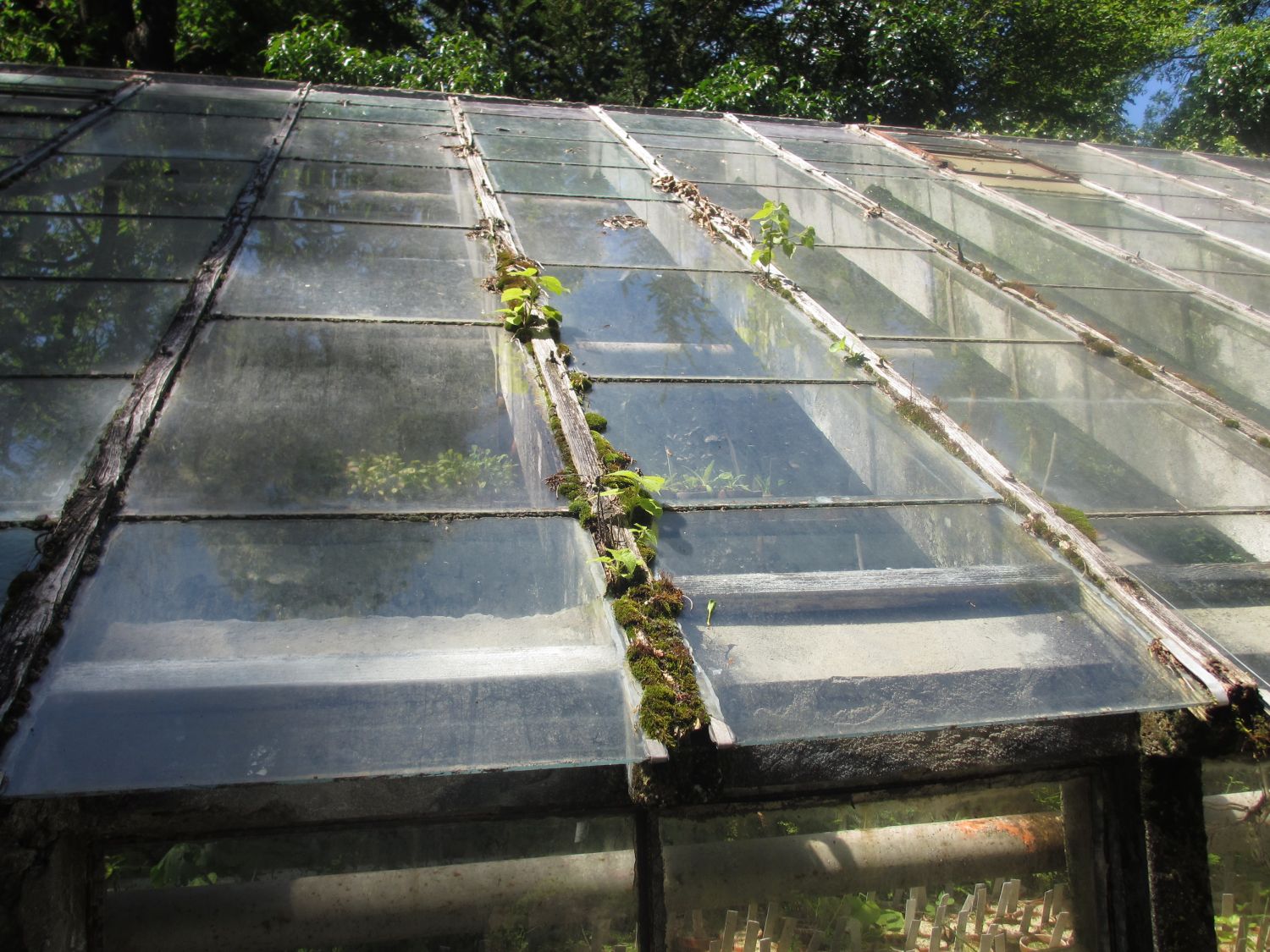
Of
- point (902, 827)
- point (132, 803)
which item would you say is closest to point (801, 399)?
point (902, 827)

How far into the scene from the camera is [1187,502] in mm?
3090

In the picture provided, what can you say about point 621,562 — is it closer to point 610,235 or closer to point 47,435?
point 47,435

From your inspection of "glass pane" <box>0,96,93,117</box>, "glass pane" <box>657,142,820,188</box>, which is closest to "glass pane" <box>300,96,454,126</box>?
"glass pane" <box>0,96,93,117</box>

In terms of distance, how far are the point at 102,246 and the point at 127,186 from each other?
100cm

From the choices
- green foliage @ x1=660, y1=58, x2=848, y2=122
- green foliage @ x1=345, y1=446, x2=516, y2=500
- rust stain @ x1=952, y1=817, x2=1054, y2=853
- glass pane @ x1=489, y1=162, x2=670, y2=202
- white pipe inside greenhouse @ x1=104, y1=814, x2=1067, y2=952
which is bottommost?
rust stain @ x1=952, y1=817, x2=1054, y2=853

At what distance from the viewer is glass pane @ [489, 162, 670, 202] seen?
18.6 ft

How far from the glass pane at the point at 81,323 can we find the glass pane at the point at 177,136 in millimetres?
2254

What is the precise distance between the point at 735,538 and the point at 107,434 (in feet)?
6.05

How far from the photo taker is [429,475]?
2.67 meters

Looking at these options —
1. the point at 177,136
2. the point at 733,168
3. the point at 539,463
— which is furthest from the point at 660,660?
the point at 177,136

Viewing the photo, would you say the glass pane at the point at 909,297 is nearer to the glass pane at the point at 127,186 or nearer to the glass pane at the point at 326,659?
the glass pane at the point at 326,659

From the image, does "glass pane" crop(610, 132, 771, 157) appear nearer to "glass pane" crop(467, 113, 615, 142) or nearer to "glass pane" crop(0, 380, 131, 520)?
"glass pane" crop(467, 113, 615, 142)

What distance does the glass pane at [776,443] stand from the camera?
9.34 feet

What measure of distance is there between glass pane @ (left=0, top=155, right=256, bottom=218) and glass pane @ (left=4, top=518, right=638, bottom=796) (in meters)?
3.06
